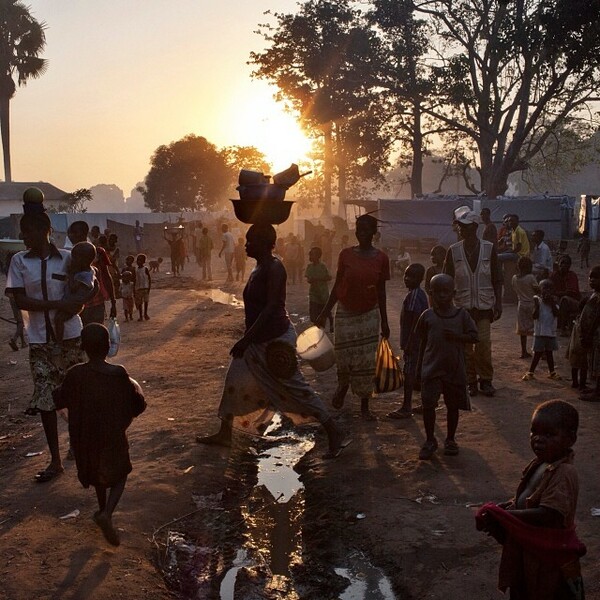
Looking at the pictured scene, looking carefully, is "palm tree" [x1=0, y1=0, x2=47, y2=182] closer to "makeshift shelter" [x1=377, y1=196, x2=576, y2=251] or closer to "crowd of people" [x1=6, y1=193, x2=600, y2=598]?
"makeshift shelter" [x1=377, y1=196, x2=576, y2=251]

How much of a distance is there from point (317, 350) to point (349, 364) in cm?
53

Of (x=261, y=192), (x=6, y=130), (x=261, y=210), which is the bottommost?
(x=261, y=210)

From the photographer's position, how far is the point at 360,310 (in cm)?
667

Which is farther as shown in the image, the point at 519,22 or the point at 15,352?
the point at 519,22

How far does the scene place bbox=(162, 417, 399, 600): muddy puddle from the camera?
13.0 ft

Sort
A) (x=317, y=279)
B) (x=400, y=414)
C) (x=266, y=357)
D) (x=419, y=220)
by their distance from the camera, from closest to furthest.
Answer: (x=266, y=357) < (x=400, y=414) < (x=317, y=279) < (x=419, y=220)

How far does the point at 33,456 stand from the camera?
5.93 metres

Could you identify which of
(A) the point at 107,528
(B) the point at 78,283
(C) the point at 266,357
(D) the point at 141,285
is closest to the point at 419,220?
(D) the point at 141,285

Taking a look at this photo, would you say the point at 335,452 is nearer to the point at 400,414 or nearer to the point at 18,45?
the point at 400,414

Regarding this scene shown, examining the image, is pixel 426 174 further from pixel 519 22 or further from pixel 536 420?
pixel 536 420

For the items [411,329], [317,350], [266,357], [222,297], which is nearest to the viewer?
[266,357]

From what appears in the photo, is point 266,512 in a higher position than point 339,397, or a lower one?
lower

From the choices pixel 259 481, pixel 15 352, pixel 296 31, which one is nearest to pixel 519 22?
pixel 296 31

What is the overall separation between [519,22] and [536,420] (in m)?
22.7
